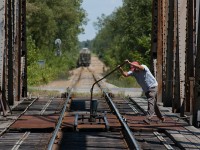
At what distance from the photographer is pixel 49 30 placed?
2498 inches

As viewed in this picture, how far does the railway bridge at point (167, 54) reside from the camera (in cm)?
1620

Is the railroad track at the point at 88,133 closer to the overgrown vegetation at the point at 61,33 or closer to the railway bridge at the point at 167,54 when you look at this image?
the railway bridge at the point at 167,54

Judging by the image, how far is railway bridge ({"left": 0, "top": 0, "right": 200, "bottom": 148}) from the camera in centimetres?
1620

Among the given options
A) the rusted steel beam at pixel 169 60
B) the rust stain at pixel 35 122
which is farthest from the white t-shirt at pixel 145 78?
the rusted steel beam at pixel 169 60

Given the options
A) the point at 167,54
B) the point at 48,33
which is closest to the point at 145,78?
the point at 167,54

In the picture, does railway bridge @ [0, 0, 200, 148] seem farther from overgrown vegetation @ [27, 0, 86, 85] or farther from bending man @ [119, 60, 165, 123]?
overgrown vegetation @ [27, 0, 86, 85]

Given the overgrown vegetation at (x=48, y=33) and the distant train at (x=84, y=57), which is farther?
the distant train at (x=84, y=57)

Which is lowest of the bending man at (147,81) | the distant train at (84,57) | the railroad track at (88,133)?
the railroad track at (88,133)

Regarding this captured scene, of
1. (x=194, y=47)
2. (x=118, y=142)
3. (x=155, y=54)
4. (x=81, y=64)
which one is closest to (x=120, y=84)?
(x=155, y=54)

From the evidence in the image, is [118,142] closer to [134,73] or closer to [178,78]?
[134,73]

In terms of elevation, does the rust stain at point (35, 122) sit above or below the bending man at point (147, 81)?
below

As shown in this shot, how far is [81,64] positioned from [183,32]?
93288mm

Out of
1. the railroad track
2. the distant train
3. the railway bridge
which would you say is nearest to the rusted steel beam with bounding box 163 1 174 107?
the railway bridge

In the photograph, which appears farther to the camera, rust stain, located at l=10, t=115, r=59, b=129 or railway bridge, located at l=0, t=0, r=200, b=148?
railway bridge, located at l=0, t=0, r=200, b=148
